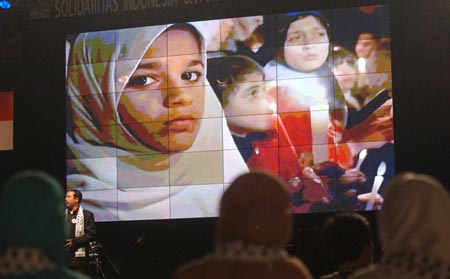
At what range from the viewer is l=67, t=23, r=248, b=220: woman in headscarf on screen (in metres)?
8.45

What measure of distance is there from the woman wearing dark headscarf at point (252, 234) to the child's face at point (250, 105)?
652 cm

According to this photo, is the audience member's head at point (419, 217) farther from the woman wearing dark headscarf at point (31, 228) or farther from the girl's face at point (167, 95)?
the girl's face at point (167, 95)

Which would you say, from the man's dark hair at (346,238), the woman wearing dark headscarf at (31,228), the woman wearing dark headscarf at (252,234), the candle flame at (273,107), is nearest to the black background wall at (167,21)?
the candle flame at (273,107)

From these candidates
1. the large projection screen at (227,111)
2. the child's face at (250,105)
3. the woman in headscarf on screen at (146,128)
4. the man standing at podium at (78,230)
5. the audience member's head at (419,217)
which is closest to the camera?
the audience member's head at (419,217)

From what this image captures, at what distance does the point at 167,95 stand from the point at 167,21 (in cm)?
83

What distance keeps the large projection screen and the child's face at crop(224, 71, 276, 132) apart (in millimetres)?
11

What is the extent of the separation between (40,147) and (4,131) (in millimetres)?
584

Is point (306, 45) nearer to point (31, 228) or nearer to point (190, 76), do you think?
point (190, 76)

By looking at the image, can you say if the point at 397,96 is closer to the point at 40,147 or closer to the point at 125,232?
the point at 125,232

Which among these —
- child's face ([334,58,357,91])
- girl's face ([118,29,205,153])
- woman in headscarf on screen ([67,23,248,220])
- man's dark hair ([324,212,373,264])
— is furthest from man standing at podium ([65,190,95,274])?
man's dark hair ([324,212,373,264])

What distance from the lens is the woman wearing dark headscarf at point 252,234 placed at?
1.76 meters

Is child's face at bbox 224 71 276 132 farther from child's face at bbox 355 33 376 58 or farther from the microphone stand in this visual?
the microphone stand

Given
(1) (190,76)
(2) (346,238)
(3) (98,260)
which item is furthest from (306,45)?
(2) (346,238)

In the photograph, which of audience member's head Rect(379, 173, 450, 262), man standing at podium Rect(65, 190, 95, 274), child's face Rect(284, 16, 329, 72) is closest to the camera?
audience member's head Rect(379, 173, 450, 262)
